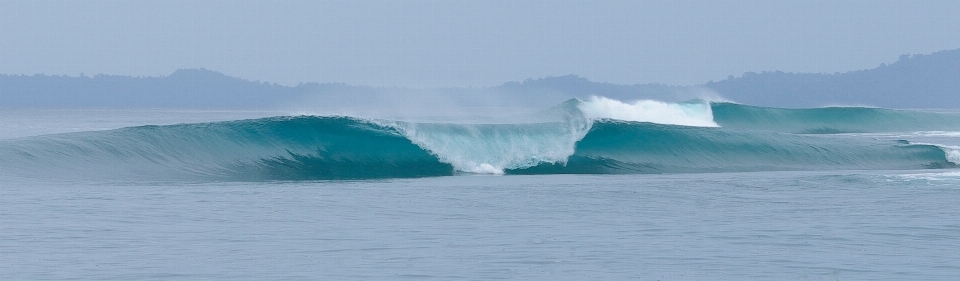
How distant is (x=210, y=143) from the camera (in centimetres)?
1755

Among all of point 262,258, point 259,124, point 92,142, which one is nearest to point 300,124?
point 259,124

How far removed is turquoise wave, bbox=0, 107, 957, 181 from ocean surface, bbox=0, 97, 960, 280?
0.05 m

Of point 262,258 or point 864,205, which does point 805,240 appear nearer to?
point 864,205

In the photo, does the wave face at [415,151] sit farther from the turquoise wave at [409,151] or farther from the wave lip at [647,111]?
the wave lip at [647,111]

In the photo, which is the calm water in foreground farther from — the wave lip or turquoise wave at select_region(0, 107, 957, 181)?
the wave lip

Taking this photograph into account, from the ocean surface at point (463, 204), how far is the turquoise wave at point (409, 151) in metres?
0.05

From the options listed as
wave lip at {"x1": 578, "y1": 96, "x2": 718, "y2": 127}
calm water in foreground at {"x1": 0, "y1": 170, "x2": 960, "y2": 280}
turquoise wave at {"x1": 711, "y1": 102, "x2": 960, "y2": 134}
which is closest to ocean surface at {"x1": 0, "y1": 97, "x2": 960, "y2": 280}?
calm water in foreground at {"x1": 0, "y1": 170, "x2": 960, "y2": 280}

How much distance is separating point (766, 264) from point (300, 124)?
43.6 feet

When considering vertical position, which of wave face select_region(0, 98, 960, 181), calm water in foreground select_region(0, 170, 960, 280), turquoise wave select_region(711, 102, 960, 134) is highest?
turquoise wave select_region(711, 102, 960, 134)

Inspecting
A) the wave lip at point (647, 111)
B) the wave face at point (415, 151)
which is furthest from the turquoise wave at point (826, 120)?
the wave face at point (415, 151)

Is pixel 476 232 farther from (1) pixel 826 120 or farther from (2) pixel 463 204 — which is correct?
(1) pixel 826 120

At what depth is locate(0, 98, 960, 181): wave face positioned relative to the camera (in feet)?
51.5

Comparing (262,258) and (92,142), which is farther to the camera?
(92,142)

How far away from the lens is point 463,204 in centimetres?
1054
